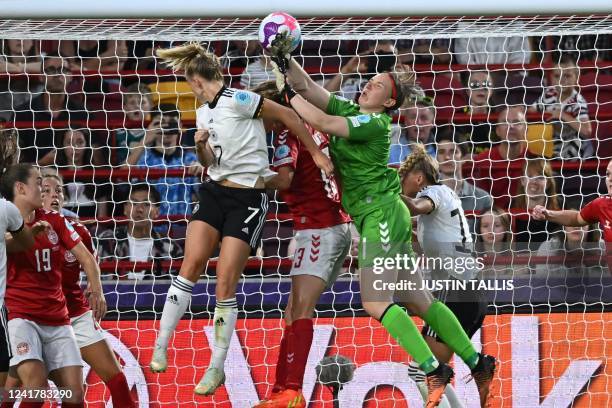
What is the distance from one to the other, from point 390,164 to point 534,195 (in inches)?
45.9

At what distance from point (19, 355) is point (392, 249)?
7.90ft

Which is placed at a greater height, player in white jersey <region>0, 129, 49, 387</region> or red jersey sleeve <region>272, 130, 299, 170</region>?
red jersey sleeve <region>272, 130, 299, 170</region>

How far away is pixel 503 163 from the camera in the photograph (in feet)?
31.7

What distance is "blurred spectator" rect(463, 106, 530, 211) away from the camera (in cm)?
960

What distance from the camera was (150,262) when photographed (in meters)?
9.07

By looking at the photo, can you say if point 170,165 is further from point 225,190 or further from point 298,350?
point 298,350

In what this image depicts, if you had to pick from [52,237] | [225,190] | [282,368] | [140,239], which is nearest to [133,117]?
[140,239]

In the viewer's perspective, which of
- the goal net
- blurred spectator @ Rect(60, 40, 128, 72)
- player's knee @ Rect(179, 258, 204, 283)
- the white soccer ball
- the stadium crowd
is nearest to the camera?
the white soccer ball

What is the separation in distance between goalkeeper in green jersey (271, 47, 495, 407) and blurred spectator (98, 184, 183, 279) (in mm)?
2614

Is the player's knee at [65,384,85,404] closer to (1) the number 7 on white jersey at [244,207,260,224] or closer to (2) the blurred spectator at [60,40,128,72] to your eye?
(1) the number 7 on white jersey at [244,207,260,224]

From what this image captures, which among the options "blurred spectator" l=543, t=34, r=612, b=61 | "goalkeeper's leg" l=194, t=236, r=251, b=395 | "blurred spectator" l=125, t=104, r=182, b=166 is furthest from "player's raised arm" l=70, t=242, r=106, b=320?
"blurred spectator" l=543, t=34, r=612, b=61

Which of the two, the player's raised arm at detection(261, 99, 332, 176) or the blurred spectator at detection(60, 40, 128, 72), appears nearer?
the player's raised arm at detection(261, 99, 332, 176)

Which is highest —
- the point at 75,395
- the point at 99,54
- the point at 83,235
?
the point at 99,54

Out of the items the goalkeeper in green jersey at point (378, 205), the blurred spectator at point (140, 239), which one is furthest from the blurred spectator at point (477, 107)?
the goalkeeper in green jersey at point (378, 205)
